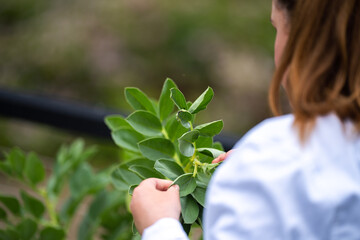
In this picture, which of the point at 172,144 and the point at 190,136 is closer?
the point at 190,136

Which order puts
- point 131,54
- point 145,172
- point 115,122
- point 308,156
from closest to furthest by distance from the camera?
1. point 308,156
2. point 145,172
3. point 115,122
4. point 131,54

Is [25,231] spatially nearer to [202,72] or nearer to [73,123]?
[73,123]

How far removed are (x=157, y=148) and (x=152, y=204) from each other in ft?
0.50

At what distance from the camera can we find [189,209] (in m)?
0.76

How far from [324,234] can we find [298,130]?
120 mm

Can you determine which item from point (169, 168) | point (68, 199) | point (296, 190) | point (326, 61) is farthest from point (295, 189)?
point (68, 199)

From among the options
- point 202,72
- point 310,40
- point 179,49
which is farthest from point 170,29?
point 310,40

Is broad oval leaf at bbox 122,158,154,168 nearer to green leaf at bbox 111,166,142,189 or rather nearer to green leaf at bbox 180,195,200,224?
green leaf at bbox 111,166,142,189

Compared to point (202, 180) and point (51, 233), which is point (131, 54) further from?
point (202, 180)

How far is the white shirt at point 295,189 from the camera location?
565 millimetres

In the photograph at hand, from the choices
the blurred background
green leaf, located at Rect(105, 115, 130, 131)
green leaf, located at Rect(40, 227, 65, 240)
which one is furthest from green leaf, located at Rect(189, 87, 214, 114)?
the blurred background

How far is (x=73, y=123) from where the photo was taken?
67.5 inches

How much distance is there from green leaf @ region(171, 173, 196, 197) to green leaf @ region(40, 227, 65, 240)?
0.44m

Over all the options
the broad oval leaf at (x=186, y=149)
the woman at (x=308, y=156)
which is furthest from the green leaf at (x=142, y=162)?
the woman at (x=308, y=156)
